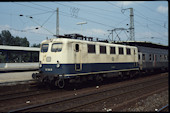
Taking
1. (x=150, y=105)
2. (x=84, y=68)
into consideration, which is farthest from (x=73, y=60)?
(x=150, y=105)

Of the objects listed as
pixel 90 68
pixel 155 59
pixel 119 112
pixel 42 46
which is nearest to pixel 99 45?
pixel 90 68

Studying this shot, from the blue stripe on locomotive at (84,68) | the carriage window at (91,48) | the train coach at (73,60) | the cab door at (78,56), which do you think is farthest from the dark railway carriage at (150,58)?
the cab door at (78,56)

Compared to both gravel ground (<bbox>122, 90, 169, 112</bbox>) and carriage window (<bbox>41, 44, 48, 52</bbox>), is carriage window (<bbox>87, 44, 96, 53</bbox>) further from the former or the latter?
gravel ground (<bbox>122, 90, 169, 112</bbox>)

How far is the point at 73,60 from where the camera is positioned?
11906 millimetres

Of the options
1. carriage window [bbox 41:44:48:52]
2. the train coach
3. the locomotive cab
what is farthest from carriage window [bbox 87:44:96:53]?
carriage window [bbox 41:44:48:52]

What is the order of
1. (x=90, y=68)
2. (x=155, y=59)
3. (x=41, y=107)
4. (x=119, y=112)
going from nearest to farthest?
(x=119, y=112) < (x=41, y=107) < (x=90, y=68) < (x=155, y=59)

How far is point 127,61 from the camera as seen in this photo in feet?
58.4

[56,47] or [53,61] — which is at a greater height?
[56,47]

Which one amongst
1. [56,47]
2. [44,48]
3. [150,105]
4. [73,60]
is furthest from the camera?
[44,48]

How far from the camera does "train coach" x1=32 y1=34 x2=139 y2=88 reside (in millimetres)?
11617

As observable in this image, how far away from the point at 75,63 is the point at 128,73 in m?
8.26

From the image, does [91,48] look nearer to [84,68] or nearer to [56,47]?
[84,68]

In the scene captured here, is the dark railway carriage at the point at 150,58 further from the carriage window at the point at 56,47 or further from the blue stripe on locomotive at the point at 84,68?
the carriage window at the point at 56,47

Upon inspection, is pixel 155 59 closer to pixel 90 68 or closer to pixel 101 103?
pixel 90 68
